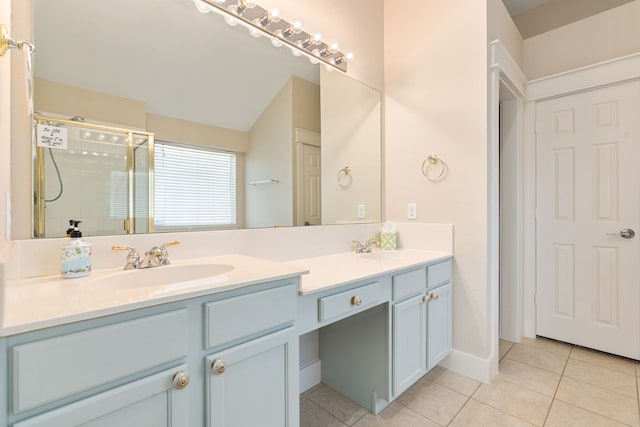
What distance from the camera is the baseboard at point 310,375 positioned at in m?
1.80

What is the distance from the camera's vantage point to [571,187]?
2330mm

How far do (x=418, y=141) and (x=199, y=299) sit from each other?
186 centimetres

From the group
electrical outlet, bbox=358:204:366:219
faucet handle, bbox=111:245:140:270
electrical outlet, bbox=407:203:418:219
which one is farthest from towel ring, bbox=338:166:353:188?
faucet handle, bbox=111:245:140:270

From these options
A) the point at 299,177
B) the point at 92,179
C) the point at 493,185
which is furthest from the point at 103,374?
the point at 493,185

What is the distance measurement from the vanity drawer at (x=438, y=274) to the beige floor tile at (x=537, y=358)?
899 millimetres

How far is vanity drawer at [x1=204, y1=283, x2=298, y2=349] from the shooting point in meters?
0.87

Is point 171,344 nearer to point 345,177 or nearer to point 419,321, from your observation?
point 419,321

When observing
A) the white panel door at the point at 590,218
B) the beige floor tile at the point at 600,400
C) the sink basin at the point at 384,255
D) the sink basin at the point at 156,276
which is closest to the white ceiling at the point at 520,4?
the white panel door at the point at 590,218

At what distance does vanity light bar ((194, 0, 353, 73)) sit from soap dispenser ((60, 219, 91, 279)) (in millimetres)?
1154

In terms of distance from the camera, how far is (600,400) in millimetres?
1683

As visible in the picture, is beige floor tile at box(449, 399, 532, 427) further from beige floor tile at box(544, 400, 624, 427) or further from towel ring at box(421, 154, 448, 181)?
towel ring at box(421, 154, 448, 181)

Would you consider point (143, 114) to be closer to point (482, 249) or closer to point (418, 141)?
point (418, 141)

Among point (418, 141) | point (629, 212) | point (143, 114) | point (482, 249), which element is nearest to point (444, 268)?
point (482, 249)

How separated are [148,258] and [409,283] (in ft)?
4.14
